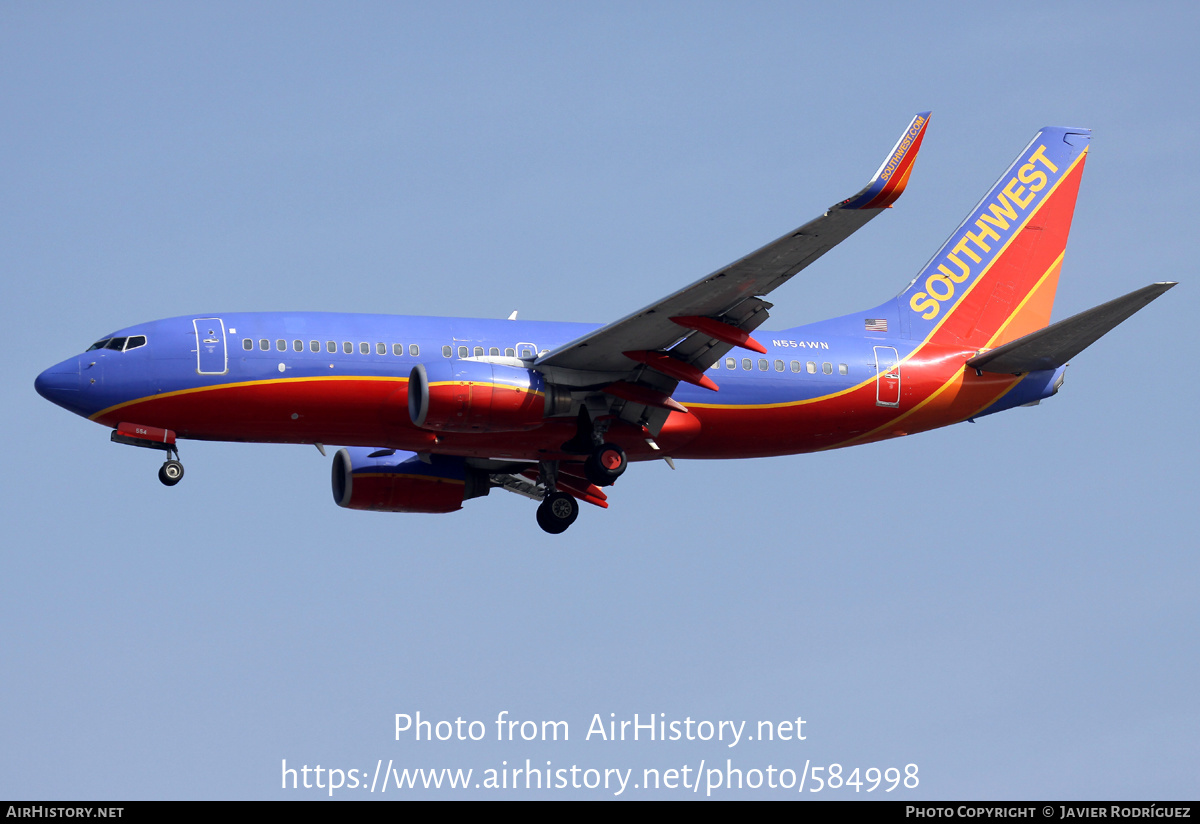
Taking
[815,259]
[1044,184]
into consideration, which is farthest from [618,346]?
[1044,184]

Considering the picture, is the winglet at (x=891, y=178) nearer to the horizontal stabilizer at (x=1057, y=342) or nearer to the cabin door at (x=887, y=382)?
the horizontal stabilizer at (x=1057, y=342)

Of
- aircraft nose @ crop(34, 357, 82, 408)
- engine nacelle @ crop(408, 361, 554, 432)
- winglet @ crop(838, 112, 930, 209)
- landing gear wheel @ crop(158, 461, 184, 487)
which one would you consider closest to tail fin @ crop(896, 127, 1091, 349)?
engine nacelle @ crop(408, 361, 554, 432)

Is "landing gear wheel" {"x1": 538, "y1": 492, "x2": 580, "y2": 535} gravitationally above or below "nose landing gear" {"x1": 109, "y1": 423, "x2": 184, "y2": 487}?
above

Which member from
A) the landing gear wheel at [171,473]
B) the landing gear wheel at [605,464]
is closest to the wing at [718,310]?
the landing gear wheel at [605,464]

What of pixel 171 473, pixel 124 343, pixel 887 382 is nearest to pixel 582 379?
pixel 887 382

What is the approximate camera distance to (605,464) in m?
41.2

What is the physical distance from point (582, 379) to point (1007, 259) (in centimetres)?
1436

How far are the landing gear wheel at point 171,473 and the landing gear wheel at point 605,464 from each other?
397 inches

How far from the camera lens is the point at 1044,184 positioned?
159ft

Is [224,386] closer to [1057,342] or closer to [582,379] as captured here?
[582,379]

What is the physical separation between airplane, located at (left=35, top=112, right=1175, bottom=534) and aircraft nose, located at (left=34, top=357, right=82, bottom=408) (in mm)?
37

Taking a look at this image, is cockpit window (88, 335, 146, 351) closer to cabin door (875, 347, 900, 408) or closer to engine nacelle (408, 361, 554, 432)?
engine nacelle (408, 361, 554, 432)

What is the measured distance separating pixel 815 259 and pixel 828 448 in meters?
9.93

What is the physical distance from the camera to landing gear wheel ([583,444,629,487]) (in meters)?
41.2
